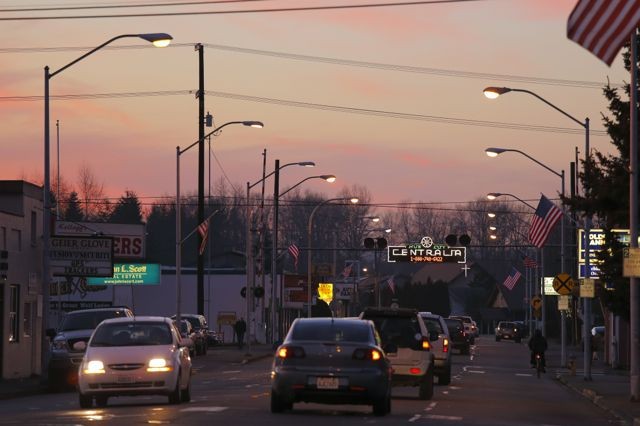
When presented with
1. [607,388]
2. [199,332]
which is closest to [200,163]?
[199,332]

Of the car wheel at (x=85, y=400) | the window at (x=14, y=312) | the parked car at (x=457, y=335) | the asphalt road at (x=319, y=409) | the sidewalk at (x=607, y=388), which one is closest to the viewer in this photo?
the asphalt road at (x=319, y=409)

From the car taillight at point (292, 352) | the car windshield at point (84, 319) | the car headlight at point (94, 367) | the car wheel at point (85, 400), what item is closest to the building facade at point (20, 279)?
the car windshield at point (84, 319)

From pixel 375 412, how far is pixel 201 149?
41.1 m

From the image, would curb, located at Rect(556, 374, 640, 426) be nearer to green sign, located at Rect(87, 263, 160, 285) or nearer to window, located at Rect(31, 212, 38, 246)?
window, located at Rect(31, 212, 38, 246)

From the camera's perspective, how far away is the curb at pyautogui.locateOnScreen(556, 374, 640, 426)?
85.3ft

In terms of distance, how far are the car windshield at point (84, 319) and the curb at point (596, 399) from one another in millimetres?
12334

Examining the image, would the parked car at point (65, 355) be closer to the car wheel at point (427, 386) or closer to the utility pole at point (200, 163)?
the car wheel at point (427, 386)

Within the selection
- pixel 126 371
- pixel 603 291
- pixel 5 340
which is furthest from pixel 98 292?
pixel 126 371

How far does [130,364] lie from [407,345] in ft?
24.4

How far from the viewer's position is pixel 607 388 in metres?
38.8

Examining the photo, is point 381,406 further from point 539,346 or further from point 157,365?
point 539,346

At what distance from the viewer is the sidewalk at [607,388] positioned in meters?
28.1

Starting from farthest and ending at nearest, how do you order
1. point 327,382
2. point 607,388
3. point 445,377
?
point 607,388 < point 445,377 < point 327,382

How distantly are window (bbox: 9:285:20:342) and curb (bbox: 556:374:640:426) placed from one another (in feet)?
54.1
